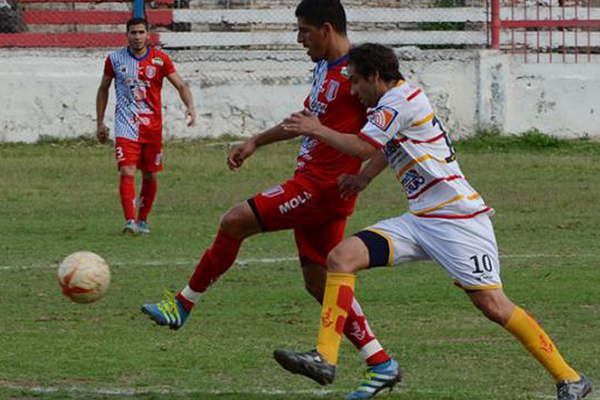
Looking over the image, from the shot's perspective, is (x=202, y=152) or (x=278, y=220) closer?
(x=278, y=220)

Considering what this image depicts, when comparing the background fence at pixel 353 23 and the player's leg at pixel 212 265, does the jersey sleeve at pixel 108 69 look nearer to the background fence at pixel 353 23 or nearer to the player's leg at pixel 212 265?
the player's leg at pixel 212 265

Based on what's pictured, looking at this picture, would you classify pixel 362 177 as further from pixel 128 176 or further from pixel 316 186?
pixel 128 176

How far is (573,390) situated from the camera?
7.24m

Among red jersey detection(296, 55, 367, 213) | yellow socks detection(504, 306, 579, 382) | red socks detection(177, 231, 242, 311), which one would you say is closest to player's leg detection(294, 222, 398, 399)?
red jersey detection(296, 55, 367, 213)

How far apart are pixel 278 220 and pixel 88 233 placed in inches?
268

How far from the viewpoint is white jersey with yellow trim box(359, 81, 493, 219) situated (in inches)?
289

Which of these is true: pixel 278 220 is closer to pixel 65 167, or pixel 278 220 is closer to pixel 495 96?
pixel 65 167

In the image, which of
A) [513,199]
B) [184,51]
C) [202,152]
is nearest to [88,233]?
[513,199]

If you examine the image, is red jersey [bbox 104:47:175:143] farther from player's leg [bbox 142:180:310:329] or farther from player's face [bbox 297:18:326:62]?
player's face [bbox 297:18:326:62]

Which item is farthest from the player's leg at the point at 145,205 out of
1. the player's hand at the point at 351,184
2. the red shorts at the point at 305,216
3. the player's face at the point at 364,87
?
the player's face at the point at 364,87

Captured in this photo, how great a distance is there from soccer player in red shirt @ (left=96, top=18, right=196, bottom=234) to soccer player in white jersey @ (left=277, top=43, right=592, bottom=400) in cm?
778

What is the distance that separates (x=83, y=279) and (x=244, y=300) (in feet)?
8.80

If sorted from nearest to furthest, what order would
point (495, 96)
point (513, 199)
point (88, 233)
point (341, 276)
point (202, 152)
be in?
point (341, 276)
point (88, 233)
point (513, 199)
point (202, 152)
point (495, 96)

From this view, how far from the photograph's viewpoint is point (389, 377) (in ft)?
25.2
